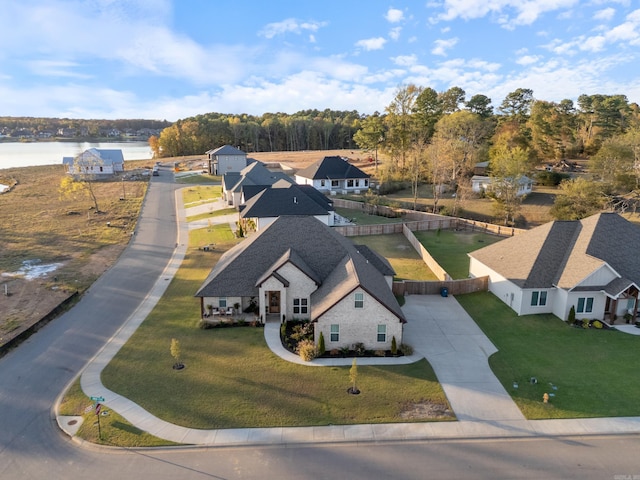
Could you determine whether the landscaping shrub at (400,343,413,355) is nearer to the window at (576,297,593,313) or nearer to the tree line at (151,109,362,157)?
the window at (576,297,593,313)

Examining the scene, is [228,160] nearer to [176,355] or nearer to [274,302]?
[274,302]

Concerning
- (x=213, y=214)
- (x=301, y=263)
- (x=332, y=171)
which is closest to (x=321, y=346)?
(x=301, y=263)

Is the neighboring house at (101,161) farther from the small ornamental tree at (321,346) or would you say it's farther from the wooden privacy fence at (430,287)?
the small ornamental tree at (321,346)

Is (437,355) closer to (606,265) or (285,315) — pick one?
(285,315)

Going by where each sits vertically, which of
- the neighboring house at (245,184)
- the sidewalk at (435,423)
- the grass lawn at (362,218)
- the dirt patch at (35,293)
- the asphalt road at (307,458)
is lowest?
the asphalt road at (307,458)

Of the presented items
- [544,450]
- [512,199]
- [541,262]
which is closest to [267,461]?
[544,450]

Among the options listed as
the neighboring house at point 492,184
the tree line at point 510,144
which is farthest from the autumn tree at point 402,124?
the neighboring house at point 492,184

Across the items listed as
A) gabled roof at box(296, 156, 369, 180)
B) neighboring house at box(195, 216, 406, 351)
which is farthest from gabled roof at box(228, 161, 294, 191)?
neighboring house at box(195, 216, 406, 351)

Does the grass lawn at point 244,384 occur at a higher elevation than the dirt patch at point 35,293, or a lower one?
lower
